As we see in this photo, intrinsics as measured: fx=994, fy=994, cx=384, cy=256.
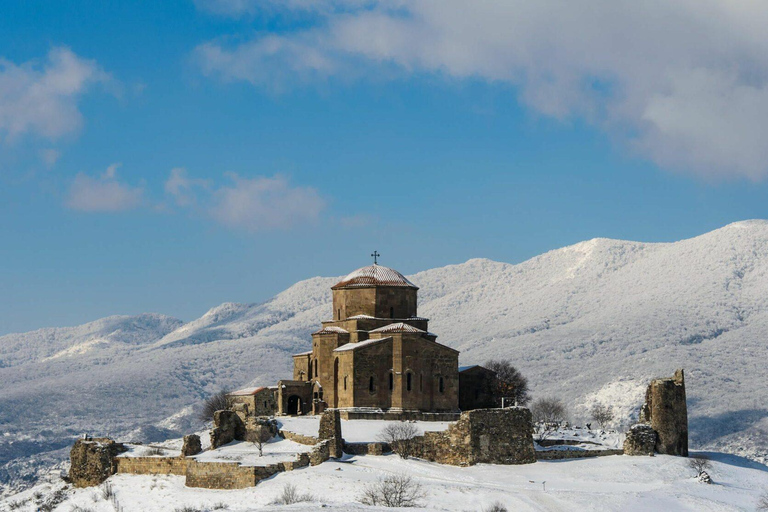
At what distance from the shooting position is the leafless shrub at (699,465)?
4016 centimetres

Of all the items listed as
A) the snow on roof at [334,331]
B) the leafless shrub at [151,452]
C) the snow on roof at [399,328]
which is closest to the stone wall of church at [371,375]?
the snow on roof at [399,328]

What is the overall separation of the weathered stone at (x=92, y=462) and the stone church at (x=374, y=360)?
17321mm

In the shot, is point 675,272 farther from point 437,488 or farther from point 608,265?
point 437,488

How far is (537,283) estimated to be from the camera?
166375mm

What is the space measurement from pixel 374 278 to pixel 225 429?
740 inches

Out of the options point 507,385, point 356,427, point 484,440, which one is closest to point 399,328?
point 356,427

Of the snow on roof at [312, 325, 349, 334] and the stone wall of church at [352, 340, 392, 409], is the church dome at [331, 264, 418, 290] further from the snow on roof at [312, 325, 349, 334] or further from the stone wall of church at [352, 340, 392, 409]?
the stone wall of church at [352, 340, 392, 409]

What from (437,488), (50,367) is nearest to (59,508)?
(437,488)

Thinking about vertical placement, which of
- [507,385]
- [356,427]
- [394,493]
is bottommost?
[394,493]

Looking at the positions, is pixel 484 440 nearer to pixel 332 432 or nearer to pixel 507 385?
pixel 332 432

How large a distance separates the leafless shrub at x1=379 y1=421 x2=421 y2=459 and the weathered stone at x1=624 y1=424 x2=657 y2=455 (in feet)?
30.3

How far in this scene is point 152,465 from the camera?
40125 mm

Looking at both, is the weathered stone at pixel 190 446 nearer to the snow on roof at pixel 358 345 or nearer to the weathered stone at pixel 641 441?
the snow on roof at pixel 358 345

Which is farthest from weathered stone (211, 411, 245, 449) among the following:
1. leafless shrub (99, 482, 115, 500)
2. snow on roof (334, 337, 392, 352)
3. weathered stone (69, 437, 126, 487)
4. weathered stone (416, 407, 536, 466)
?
snow on roof (334, 337, 392, 352)
